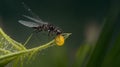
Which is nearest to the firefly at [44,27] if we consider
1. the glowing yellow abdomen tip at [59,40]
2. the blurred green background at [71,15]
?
the glowing yellow abdomen tip at [59,40]

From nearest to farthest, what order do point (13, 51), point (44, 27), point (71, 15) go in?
point (13, 51) < point (44, 27) < point (71, 15)

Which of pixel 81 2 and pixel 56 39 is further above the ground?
pixel 81 2

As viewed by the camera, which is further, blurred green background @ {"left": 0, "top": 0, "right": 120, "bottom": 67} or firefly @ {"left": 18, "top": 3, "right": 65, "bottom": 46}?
blurred green background @ {"left": 0, "top": 0, "right": 120, "bottom": 67}

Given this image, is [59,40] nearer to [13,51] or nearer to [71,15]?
[13,51]

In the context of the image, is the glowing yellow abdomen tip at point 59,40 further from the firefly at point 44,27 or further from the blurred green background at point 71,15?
the blurred green background at point 71,15

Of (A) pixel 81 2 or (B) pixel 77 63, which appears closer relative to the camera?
(B) pixel 77 63

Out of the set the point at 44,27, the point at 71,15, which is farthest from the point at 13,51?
the point at 71,15

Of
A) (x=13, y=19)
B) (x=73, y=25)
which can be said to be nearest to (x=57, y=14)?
(x=73, y=25)

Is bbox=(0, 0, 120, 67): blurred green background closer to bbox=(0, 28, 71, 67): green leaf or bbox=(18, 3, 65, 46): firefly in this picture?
bbox=(18, 3, 65, 46): firefly

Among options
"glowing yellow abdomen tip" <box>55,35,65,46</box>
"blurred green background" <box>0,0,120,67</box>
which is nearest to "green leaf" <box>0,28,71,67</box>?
"glowing yellow abdomen tip" <box>55,35,65,46</box>

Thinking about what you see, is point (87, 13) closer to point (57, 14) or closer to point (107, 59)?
point (57, 14)

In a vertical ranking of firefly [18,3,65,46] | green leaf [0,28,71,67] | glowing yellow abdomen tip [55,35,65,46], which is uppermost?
firefly [18,3,65,46]
